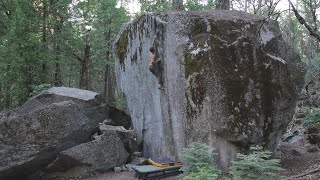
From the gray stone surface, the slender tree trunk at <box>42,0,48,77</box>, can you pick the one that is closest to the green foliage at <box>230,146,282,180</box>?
the gray stone surface

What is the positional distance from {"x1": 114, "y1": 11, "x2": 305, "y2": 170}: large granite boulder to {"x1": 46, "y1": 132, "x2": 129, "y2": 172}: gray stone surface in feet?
5.95

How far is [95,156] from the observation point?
1096 cm

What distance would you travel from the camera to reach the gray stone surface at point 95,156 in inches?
421

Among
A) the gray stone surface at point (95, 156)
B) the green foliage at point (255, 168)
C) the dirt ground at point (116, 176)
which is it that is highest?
the green foliage at point (255, 168)

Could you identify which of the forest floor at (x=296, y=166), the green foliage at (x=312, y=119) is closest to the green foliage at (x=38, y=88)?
the forest floor at (x=296, y=166)

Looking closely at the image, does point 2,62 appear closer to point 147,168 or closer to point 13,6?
point 13,6

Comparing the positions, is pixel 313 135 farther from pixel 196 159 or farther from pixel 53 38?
pixel 53 38

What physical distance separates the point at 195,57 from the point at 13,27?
37.8 feet

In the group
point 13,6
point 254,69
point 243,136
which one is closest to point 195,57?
point 254,69

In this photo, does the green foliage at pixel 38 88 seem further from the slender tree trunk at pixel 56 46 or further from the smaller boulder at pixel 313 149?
the smaller boulder at pixel 313 149

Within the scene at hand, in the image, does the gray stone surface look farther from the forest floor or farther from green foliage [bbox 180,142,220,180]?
green foliage [bbox 180,142,220,180]

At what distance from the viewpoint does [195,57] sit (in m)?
8.72

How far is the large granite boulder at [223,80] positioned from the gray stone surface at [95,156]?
5.95ft

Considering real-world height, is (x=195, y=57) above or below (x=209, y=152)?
above
